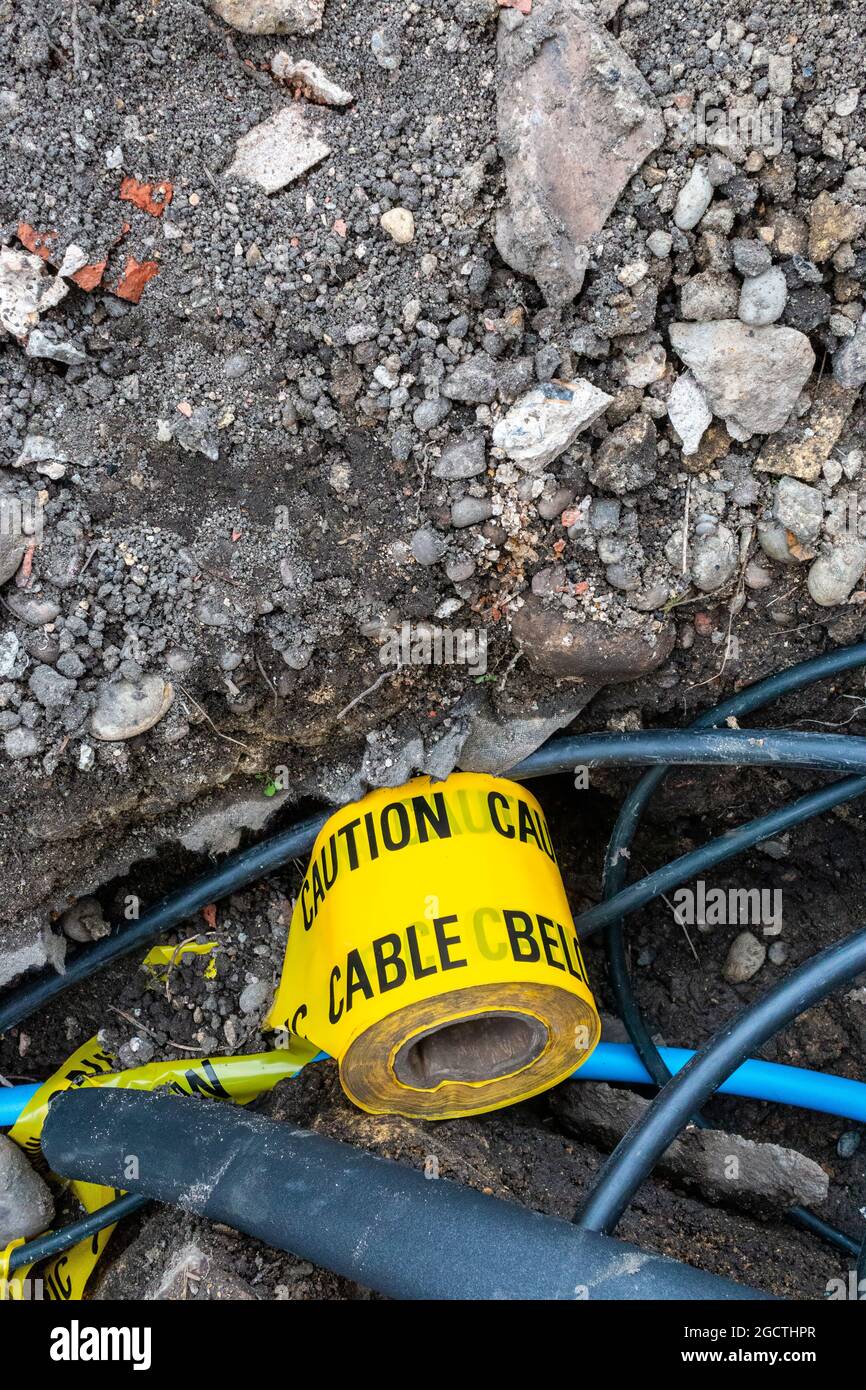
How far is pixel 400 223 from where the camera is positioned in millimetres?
1334

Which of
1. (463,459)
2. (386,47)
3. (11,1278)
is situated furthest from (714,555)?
(11,1278)

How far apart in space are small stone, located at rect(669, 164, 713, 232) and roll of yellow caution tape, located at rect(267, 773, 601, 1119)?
86cm

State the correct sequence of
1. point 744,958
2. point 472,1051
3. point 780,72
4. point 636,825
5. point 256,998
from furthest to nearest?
point 744,958 < point 256,998 < point 636,825 < point 472,1051 < point 780,72

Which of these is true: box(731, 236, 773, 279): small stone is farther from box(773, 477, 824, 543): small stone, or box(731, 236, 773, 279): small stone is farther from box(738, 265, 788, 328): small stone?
box(773, 477, 824, 543): small stone

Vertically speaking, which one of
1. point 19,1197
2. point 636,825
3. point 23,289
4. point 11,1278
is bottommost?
point 11,1278

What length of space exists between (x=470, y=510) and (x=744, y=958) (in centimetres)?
115

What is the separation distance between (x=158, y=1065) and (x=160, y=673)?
800 millimetres

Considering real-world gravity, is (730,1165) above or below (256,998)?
below

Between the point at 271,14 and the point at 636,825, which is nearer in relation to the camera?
the point at 271,14

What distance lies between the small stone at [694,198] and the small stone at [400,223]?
0.35 m

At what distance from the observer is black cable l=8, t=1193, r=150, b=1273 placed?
163 cm

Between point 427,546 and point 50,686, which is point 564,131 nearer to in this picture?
point 427,546

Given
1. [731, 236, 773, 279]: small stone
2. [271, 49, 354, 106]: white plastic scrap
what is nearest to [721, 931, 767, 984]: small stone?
[731, 236, 773, 279]: small stone

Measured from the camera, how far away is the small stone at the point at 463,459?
1.37 metres
